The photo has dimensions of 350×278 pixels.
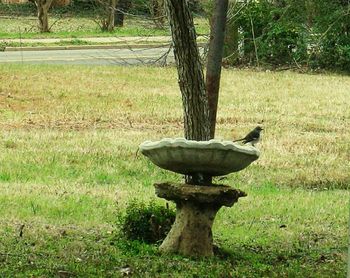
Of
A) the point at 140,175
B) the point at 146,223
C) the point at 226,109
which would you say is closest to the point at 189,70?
the point at 146,223

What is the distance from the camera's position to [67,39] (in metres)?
34.0

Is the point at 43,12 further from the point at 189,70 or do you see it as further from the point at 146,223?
the point at 146,223

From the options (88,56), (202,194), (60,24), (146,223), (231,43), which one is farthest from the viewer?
(60,24)

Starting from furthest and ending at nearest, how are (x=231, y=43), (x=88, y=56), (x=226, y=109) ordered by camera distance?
1. (x=88, y=56)
2. (x=231, y=43)
3. (x=226, y=109)

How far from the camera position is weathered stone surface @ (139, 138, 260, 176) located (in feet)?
22.9

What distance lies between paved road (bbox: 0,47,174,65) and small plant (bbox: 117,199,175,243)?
56.9 feet

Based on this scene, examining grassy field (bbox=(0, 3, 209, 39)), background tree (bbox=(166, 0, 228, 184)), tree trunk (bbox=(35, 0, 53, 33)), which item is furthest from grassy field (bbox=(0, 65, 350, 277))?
tree trunk (bbox=(35, 0, 53, 33))

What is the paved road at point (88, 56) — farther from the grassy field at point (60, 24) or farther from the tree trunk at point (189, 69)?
the tree trunk at point (189, 69)

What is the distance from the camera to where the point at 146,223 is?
8.22 meters

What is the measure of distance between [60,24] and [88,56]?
502 inches

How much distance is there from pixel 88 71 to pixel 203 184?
1645 cm

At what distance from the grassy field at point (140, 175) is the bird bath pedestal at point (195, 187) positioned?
0.56ft

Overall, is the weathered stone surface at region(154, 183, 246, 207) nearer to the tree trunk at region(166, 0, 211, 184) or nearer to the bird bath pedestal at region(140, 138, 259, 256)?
the bird bath pedestal at region(140, 138, 259, 256)

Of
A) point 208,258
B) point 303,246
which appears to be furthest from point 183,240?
point 303,246
